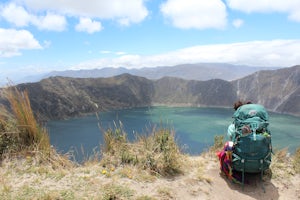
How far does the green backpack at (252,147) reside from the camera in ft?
11.7

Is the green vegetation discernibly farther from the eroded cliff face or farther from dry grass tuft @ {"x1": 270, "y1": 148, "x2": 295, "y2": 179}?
the eroded cliff face

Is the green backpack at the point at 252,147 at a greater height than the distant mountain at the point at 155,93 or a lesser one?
greater

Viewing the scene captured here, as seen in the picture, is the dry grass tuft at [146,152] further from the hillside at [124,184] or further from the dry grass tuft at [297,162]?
the dry grass tuft at [297,162]

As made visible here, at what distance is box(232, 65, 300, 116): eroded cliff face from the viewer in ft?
344

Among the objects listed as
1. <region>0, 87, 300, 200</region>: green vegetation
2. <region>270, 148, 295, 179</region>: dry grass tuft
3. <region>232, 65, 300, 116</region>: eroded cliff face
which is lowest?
<region>232, 65, 300, 116</region>: eroded cliff face

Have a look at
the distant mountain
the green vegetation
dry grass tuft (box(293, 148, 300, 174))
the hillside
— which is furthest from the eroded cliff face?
the green vegetation

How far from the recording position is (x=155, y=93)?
141 m

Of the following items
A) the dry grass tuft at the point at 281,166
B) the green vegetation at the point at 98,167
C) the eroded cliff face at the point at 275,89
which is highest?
the green vegetation at the point at 98,167

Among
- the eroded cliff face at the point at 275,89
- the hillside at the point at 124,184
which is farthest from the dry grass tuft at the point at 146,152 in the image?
the eroded cliff face at the point at 275,89

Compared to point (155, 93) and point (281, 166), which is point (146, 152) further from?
point (155, 93)

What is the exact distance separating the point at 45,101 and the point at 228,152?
92986mm

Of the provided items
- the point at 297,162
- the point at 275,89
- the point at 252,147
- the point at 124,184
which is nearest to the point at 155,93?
the point at 275,89

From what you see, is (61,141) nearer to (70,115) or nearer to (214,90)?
(70,115)

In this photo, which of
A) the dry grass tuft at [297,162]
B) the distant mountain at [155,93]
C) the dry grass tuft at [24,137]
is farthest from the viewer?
the distant mountain at [155,93]
